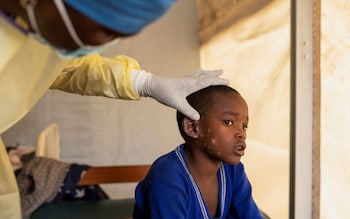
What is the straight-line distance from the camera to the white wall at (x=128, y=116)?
255 cm

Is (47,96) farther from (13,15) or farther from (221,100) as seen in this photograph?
(13,15)

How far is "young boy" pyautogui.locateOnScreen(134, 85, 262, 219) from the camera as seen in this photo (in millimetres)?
924

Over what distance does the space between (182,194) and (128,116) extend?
172 cm

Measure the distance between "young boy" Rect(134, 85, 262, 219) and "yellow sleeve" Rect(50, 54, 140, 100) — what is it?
166 mm

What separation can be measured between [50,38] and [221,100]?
547 millimetres

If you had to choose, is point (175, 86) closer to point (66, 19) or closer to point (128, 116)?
point (66, 19)

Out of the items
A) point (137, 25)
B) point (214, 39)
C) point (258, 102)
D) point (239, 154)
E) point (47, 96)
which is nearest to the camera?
point (137, 25)

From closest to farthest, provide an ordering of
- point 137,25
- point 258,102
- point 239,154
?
point 137,25 < point 239,154 < point 258,102

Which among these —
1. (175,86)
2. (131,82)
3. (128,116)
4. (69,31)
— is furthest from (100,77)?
(128,116)

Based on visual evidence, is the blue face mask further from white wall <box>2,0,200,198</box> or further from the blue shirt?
white wall <box>2,0,200,198</box>

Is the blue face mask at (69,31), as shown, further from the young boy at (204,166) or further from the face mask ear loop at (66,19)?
the young boy at (204,166)

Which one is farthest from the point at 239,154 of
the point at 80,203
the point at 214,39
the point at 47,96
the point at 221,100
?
the point at 47,96
